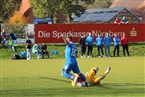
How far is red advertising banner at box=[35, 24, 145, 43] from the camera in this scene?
139 ft

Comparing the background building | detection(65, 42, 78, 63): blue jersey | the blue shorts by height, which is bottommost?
the background building

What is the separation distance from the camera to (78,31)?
42.5 m

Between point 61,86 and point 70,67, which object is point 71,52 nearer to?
point 70,67

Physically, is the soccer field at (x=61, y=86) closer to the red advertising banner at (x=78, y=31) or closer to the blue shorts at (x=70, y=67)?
the blue shorts at (x=70, y=67)

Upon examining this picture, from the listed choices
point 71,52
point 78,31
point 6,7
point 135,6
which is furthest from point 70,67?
point 135,6

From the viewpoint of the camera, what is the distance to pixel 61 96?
548 inches

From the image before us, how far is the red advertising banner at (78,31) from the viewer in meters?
42.4

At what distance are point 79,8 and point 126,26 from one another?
3260cm

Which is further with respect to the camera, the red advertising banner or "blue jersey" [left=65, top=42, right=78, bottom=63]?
the red advertising banner

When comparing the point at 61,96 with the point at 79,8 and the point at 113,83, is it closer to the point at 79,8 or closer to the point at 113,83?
the point at 113,83

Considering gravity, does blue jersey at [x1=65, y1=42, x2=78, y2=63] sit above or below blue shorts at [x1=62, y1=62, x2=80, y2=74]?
above

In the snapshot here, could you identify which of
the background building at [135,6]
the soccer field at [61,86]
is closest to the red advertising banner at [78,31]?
the soccer field at [61,86]

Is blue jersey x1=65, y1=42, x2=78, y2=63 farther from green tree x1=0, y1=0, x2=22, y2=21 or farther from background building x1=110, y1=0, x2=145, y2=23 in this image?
background building x1=110, y1=0, x2=145, y2=23

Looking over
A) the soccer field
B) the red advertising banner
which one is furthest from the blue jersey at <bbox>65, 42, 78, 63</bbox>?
the red advertising banner
